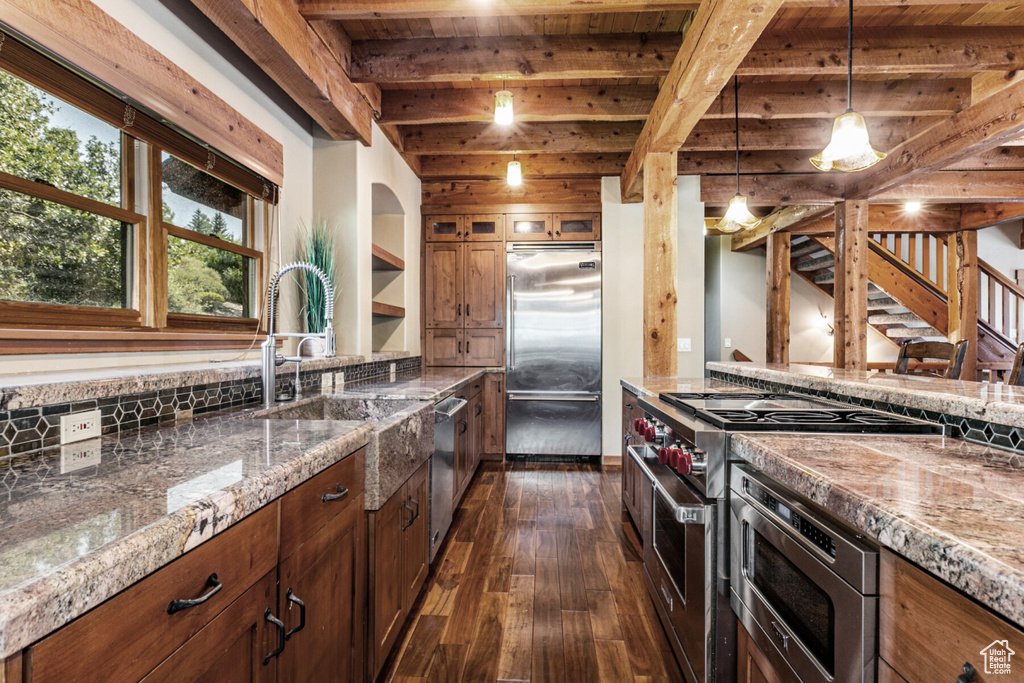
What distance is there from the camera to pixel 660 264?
3146 millimetres

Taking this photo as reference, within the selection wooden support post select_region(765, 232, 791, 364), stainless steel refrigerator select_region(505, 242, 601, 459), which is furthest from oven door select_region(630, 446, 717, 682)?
wooden support post select_region(765, 232, 791, 364)

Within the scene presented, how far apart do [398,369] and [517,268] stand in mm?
1456

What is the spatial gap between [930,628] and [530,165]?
424cm

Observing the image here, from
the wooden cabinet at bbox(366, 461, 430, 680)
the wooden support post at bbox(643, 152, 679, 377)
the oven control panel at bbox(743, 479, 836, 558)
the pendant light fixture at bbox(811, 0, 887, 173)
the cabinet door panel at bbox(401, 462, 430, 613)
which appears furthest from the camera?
the wooden support post at bbox(643, 152, 679, 377)

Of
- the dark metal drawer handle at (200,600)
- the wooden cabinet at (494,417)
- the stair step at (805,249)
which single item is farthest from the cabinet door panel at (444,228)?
the stair step at (805,249)

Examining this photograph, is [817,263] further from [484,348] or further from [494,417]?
[494,417]

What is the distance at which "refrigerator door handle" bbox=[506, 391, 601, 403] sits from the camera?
4424mm

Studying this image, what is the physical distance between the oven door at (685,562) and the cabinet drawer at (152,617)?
3.64ft

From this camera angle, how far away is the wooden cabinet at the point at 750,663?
1088 millimetres

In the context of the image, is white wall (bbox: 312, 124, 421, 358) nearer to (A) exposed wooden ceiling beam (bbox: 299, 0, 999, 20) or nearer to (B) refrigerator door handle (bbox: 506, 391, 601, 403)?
(A) exposed wooden ceiling beam (bbox: 299, 0, 999, 20)

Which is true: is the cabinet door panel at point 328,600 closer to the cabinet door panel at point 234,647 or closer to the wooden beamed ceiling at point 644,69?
the cabinet door panel at point 234,647

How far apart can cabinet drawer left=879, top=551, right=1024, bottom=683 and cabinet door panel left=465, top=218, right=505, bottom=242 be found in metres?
4.10

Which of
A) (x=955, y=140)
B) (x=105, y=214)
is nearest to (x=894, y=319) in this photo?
(x=955, y=140)

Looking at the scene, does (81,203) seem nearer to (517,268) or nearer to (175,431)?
(175,431)
